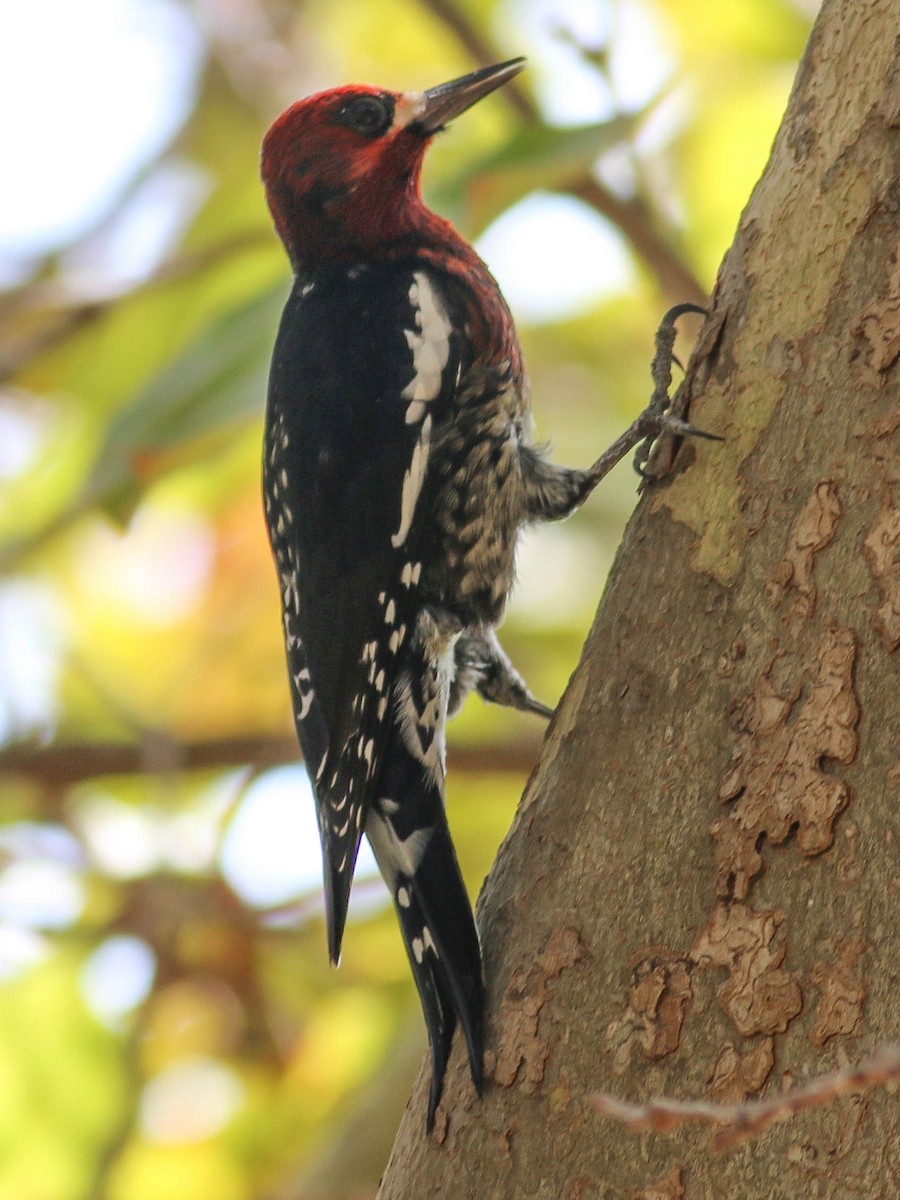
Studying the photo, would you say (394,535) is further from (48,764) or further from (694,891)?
(48,764)

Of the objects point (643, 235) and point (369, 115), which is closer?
point (369, 115)

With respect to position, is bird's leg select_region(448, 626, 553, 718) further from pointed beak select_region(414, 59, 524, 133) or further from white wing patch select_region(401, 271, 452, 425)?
pointed beak select_region(414, 59, 524, 133)

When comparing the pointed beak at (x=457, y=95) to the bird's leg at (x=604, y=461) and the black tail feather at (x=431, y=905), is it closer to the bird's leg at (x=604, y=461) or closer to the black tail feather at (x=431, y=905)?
the bird's leg at (x=604, y=461)

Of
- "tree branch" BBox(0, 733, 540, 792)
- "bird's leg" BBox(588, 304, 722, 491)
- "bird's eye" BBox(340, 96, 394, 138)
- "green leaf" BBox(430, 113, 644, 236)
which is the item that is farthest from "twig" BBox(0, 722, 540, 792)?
"bird's eye" BBox(340, 96, 394, 138)

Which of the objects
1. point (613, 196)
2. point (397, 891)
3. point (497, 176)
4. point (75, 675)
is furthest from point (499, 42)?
point (397, 891)

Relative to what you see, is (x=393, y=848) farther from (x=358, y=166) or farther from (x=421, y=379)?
(x=358, y=166)

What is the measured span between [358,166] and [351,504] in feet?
2.68

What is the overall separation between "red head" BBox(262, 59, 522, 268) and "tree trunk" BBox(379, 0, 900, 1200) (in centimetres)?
116

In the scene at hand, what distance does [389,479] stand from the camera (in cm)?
236

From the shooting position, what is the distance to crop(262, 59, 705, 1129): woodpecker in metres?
2.17

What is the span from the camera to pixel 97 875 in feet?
11.4

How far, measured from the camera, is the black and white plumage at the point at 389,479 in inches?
85.4

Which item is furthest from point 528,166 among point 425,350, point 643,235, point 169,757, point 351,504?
point 169,757

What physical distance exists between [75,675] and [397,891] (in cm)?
214
